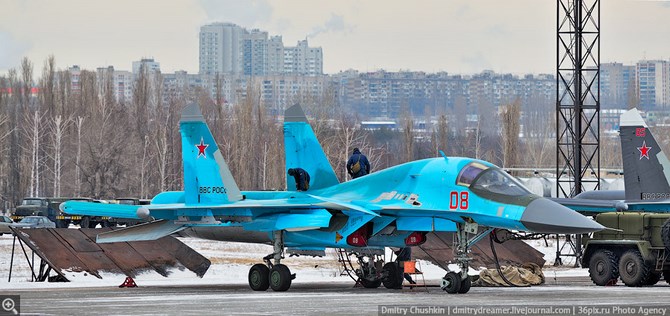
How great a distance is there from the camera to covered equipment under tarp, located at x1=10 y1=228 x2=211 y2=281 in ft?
83.6

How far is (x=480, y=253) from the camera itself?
3119 centimetres

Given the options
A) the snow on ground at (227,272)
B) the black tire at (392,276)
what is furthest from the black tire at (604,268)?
the black tire at (392,276)

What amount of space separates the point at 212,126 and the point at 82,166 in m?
14.0

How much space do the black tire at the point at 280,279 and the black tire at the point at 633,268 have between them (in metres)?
7.20

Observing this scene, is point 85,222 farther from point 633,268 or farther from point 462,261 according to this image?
point 462,261

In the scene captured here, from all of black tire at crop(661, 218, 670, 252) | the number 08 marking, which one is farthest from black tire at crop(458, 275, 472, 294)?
black tire at crop(661, 218, 670, 252)

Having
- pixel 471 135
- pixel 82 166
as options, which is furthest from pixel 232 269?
Answer: pixel 471 135

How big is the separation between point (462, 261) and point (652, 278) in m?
5.86

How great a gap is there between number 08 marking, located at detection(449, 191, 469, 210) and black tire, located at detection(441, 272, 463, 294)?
3.82 feet

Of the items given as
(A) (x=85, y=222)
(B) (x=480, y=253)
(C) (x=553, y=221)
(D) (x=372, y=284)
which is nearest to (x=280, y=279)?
(D) (x=372, y=284)

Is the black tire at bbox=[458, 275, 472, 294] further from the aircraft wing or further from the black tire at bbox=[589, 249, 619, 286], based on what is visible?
the black tire at bbox=[589, 249, 619, 286]

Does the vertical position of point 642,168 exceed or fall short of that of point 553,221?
it exceeds it

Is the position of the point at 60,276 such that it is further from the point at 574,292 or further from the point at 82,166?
the point at 82,166

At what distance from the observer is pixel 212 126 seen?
95000mm
